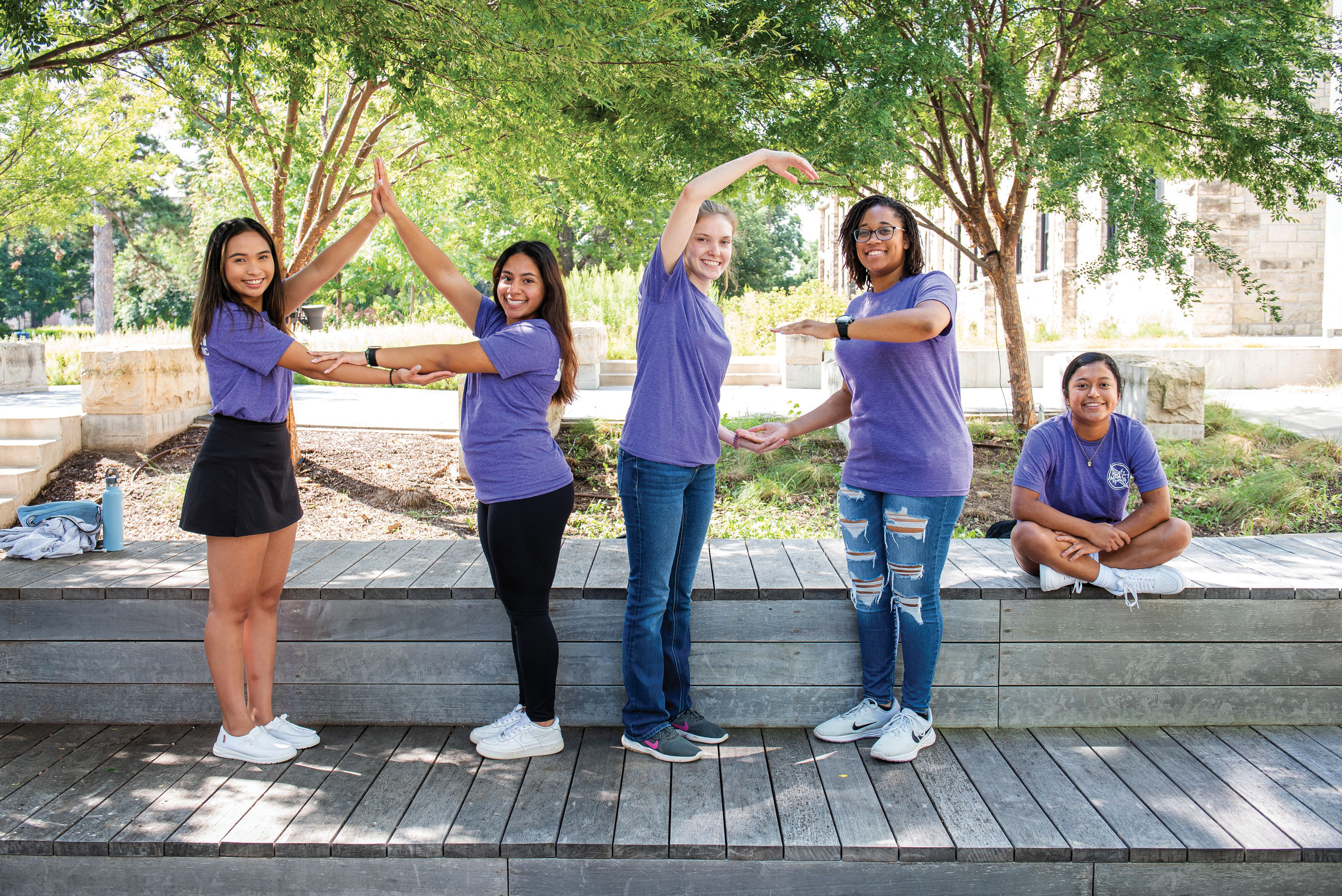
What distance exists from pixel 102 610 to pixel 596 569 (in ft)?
5.72

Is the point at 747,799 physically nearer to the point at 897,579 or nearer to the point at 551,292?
the point at 897,579

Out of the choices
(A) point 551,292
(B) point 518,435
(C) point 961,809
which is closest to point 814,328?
(A) point 551,292

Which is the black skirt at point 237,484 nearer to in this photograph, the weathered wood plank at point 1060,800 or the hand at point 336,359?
the hand at point 336,359

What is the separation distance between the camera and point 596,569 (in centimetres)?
350

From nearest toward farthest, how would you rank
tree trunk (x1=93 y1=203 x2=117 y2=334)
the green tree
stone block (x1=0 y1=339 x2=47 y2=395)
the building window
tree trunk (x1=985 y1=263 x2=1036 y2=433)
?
the green tree < tree trunk (x1=985 y1=263 x2=1036 y2=433) < stone block (x1=0 y1=339 x2=47 y2=395) < the building window < tree trunk (x1=93 y1=203 x2=117 y2=334)

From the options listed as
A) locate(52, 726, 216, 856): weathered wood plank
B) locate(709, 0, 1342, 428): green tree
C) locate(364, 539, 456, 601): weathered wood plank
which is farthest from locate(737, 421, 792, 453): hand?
locate(709, 0, 1342, 428): green tree

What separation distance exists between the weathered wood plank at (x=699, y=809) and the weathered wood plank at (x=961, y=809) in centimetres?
63

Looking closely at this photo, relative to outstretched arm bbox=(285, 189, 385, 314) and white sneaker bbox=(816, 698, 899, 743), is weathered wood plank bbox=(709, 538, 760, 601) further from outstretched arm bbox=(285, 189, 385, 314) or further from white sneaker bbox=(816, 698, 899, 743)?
outstretched arm bbox=(285, 189, 385, 314)

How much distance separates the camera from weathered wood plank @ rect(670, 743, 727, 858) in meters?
2.47

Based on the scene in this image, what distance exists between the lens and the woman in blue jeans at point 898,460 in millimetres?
2875

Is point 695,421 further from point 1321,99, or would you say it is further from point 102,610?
point 1321,99

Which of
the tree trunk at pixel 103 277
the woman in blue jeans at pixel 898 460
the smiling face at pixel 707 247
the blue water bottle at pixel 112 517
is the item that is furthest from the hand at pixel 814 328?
the tree trunk at pixel 103 277

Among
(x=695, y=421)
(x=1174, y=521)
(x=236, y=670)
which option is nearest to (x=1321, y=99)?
(x=1174, y=521)

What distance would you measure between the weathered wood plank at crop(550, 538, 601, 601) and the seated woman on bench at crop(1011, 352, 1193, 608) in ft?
5.07
